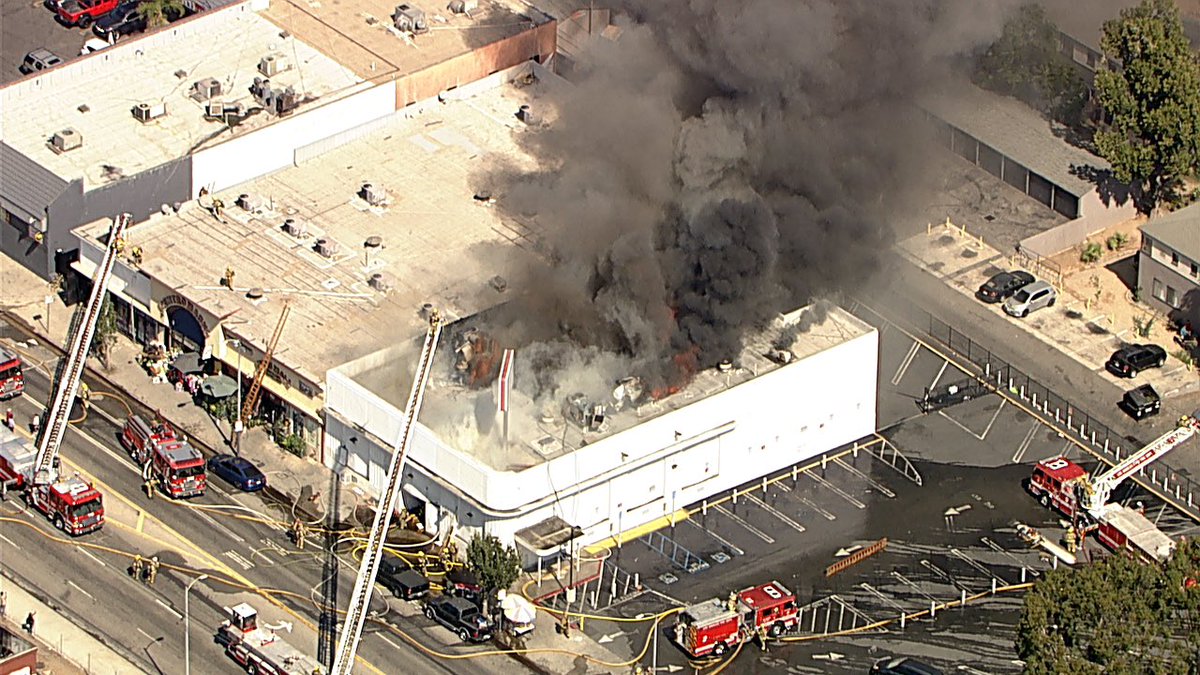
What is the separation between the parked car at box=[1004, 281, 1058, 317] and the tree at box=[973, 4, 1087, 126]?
14040 mm

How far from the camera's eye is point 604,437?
113 metres

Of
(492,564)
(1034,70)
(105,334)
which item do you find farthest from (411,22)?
(492,564)

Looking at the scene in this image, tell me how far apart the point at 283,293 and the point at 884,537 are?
29.4 metres

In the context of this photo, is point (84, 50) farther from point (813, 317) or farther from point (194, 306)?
point (813, 317)

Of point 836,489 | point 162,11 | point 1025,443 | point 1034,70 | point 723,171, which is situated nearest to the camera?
point 836,489

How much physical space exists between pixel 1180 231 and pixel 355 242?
3884 cm

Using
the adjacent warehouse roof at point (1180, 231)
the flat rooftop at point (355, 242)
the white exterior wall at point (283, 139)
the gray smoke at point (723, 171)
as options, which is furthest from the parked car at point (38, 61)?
the adjacent warehouse roof at point (1180, 231)

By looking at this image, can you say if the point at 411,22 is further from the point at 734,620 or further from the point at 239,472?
the point at 734,620

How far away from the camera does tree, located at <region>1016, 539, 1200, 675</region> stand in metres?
94.6

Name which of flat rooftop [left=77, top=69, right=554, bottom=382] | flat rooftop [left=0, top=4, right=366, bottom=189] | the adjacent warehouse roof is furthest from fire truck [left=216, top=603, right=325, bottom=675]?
the adjacent warehouse roof

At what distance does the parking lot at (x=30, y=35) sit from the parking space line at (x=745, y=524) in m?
53.6

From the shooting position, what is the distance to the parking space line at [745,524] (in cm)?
11431

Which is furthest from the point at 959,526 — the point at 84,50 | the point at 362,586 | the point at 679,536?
the point at 84,50

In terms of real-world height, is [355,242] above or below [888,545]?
above
